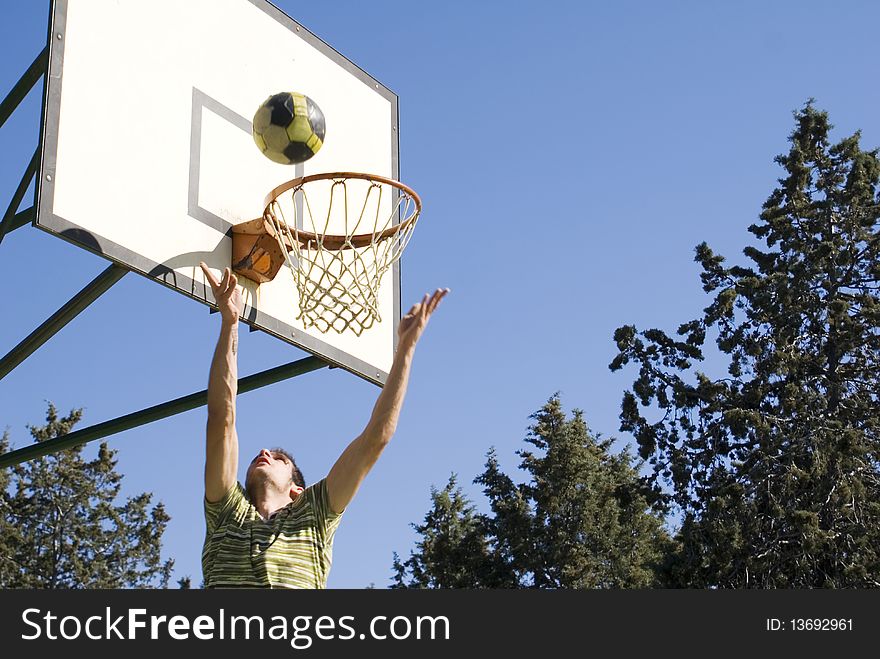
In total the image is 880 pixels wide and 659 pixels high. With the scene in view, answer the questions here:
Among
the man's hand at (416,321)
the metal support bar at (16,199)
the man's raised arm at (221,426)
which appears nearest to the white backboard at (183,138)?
the metal support bar at (16,199)

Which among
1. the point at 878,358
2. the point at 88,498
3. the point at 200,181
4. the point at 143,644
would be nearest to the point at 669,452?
the point at 878,358

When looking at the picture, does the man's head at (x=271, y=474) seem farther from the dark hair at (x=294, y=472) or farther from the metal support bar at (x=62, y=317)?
the metal support bar at (x=62, y=317)

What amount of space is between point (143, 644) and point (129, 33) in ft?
12.6

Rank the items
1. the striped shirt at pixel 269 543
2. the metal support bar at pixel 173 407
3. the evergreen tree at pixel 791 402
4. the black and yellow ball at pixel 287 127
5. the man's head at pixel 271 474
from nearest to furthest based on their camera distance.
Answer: the striped shirt at pixel 269 543
the man's head at pixel 271 474
the black and yellow ball at pixel 287 127
the metal support bar at pixel 173 407
the evergreen tree at pixel 791 402

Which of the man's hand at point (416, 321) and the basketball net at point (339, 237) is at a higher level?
the basketball net at point (339, 237)

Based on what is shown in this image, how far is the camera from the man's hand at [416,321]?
4.49 m

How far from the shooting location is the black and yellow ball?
6723mm

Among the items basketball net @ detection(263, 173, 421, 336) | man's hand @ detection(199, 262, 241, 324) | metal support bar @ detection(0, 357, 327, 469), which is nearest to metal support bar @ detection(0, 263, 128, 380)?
metal support bar @ detection(0, 357, 327, 469)

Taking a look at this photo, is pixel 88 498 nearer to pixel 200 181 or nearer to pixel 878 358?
pixel 878 358

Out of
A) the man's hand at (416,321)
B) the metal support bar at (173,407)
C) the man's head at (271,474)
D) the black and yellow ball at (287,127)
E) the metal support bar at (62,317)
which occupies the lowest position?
the man's head at (271,474)

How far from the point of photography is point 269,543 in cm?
409

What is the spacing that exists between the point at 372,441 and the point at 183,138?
10.2 feet

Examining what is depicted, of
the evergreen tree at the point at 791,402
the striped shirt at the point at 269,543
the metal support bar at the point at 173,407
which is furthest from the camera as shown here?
the evergreen tree at the point at 791,402

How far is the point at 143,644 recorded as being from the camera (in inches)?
156
